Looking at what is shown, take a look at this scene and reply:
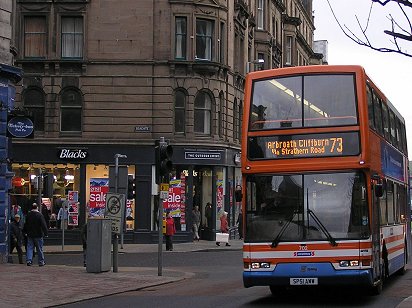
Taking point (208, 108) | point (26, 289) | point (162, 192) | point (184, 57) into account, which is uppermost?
point (184, 57)

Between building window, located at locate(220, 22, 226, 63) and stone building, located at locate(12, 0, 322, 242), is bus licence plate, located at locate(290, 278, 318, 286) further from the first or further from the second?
building window, located at locate(220, 22, 226, 63)

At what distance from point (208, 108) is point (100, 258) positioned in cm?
1927

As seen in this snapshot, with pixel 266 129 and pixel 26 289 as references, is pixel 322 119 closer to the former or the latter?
pixel 266 129

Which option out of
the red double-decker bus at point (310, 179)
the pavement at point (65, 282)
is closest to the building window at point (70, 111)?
the pavement at point (65, 282)

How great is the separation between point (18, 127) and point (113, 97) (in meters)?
15.1

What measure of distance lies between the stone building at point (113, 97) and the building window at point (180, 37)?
1.9 inches

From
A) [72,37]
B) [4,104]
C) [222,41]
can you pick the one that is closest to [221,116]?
[222,41]

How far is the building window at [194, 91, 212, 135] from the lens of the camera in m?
39.9

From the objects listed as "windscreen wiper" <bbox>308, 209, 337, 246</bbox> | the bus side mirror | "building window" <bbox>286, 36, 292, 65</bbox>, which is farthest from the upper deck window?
"building window" <bbox>286, 36, 292, 65</bbox>

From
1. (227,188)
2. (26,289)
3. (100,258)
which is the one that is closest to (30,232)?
(100,258)

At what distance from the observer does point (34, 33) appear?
3919 centimetres

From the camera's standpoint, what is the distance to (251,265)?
1491 cm

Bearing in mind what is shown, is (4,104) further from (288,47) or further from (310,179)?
(288,47)

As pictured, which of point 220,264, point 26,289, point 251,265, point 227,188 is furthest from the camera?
point 227,188
